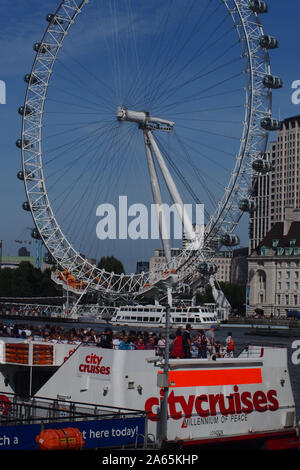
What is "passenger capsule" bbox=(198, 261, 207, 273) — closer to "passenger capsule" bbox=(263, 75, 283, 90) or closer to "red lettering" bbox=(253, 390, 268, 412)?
"passenger capsule" bbox=(263, 75, 283, 90)

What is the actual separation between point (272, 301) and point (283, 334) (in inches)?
1594

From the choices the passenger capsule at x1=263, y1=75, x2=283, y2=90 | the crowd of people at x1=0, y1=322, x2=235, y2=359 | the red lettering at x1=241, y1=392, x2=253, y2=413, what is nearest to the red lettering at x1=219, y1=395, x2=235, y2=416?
the red lettering at x1=241, y1=392, x2=253, y2=413

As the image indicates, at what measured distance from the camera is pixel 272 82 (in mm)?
56094

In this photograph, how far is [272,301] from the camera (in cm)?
13688

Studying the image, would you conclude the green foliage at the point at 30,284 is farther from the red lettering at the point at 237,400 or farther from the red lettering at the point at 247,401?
the red lettering at the point at 237,400

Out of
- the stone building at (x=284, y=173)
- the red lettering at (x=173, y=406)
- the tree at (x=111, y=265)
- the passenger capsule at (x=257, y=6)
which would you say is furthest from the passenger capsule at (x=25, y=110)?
the stone building at (x=284, y=173)

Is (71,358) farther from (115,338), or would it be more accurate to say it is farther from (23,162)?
(23,162)

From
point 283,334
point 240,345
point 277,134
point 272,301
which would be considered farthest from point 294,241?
point 240,345

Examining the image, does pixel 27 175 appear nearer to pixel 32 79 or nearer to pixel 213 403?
pixel 32 79

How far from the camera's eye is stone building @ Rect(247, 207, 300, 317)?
13475cm

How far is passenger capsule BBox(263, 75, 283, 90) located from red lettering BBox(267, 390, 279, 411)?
3887 cm

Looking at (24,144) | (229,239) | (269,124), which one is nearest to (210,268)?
(229,239)

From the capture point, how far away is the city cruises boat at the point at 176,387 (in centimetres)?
1766

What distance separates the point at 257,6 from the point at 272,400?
131 feet
